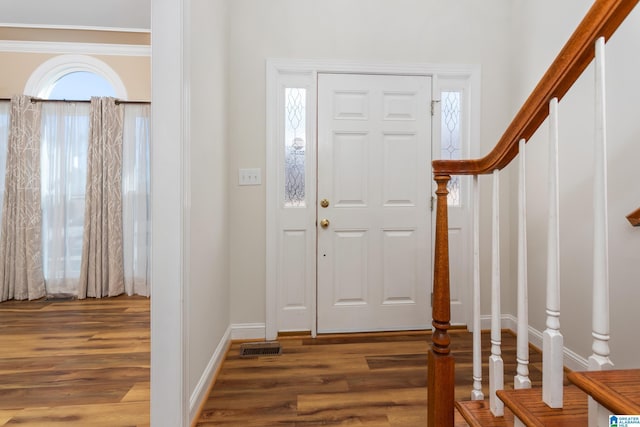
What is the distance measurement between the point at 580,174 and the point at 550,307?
1562mm

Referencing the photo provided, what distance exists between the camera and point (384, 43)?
8.80 feet

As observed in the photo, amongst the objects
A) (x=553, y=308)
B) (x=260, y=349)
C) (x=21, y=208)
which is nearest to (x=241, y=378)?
(x=260, y=349)

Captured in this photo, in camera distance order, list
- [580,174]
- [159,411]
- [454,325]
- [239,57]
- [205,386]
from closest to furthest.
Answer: [159,411], [205,386], [580,174], [239,57], [454,325]

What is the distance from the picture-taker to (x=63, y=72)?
12.6ft

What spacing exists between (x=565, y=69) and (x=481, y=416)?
45.1 inches

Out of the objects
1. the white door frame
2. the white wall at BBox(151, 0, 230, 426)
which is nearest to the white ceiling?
the white door frame

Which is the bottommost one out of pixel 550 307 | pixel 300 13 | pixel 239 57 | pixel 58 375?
pixel 58 375

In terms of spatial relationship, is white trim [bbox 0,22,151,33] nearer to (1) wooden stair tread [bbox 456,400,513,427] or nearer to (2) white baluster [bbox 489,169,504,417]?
(2) white baluster [bbox 489,169,504,417]

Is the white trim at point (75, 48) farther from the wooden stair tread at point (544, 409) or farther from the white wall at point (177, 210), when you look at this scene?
the wooden stair tread at point (544, 409)

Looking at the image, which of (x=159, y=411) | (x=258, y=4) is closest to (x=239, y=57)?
(x=258, y=4)

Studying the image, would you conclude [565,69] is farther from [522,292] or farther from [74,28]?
[74,28]

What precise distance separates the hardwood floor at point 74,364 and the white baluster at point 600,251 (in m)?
1.86

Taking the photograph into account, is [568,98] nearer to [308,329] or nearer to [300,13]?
[300,13]

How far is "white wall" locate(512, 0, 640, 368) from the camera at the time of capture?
1776 millimetres
